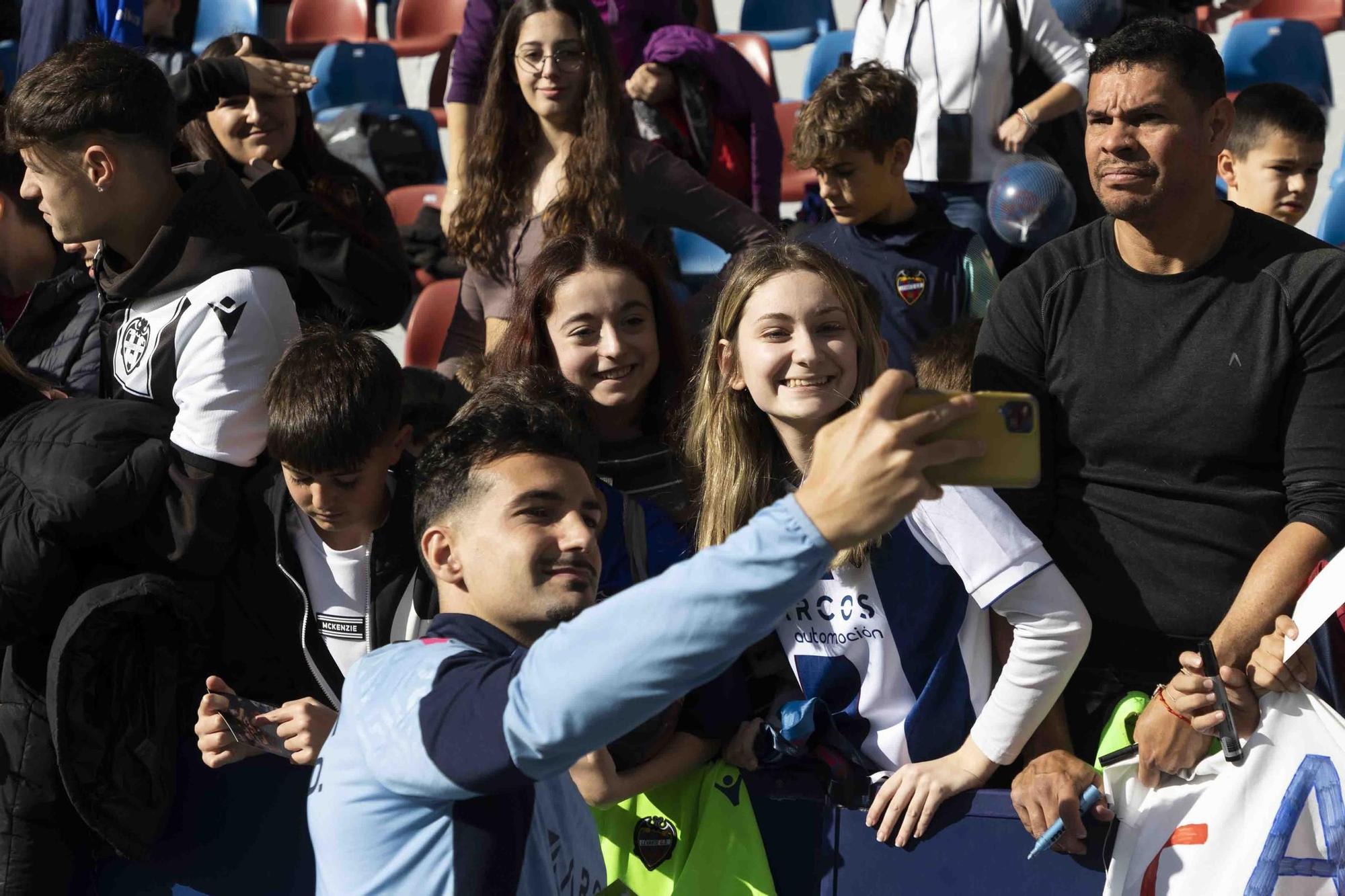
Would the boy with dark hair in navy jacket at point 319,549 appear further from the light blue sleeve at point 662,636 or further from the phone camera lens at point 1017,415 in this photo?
the phone camera lens at point 1017,415

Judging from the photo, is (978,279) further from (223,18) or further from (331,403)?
(223,18)

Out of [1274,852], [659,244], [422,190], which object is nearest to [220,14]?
[422,190]

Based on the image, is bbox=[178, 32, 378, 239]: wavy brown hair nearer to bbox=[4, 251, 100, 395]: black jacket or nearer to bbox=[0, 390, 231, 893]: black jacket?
bbox=[4, 251, 100, 395]: black jacket

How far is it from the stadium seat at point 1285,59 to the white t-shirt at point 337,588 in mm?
5161

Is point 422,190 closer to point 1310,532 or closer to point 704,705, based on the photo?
point 704,705

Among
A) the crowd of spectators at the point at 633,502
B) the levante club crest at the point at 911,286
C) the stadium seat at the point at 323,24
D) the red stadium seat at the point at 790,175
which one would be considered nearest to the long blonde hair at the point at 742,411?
the crowd of spectators at the point at 633,502

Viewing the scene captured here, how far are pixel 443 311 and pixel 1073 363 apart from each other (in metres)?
3.43

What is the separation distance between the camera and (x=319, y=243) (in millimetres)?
3758

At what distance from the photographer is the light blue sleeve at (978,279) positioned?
4043 millimetres

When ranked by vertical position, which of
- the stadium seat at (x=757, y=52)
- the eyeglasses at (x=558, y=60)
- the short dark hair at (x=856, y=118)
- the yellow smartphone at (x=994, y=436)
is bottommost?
the stadium seat at (x=757, y=52)

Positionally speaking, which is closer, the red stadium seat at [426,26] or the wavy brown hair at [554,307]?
the wavy brown hair at [554,307]

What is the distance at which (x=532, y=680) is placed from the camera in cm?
157

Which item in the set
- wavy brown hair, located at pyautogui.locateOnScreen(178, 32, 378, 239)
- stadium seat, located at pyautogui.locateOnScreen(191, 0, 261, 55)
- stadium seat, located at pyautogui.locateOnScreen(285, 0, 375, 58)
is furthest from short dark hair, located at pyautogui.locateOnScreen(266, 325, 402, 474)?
stadium seat, located at pyautogui.locateOnScreen(285, 0, 375, 58)

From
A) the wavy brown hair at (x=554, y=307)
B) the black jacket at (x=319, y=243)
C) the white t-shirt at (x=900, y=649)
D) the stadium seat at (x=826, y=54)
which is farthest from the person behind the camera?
the stadium seat at (x=826, y=54)
